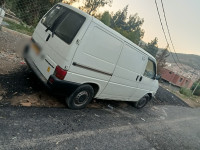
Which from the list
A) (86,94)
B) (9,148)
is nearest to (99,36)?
(86,94)

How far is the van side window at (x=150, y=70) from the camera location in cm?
650

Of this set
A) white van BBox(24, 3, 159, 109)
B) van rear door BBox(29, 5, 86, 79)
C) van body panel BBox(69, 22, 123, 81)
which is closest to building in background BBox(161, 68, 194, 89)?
white van BBox(24, 3, 159, 109)

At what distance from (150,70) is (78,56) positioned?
3.67m

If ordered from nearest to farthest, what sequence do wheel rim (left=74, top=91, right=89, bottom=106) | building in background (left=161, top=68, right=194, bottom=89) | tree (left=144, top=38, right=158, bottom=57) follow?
wheel rim (left=74, top=91, right=89, bottom=106)
building in background (left=161, top=68, right=194, bottom=89)
tree (left=144, top=38, right=158, bottom=57)

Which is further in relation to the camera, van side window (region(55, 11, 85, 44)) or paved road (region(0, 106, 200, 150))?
van side window (region(55, 11, 85, 44))

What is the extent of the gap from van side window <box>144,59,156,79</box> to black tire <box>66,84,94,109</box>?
8.55 feet

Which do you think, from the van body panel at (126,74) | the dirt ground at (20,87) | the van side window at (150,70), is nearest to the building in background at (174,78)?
the van side window at (150,70)

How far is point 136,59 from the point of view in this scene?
18.8 feet

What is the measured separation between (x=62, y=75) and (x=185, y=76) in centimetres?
5403

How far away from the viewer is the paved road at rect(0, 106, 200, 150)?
317cm

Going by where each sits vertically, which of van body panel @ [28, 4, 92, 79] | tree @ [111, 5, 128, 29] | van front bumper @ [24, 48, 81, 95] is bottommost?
van front bumper @ [24, 48, 81, 95]

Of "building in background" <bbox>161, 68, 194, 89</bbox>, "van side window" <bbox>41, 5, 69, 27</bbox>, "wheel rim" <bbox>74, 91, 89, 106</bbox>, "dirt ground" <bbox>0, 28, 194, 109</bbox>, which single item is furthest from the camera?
"building in background" <bbox>161, 68, 194, 89</bbox>

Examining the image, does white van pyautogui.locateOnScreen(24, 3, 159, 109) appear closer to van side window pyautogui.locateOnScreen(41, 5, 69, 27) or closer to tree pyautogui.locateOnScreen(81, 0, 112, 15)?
van side window pyautogui.locateOnScreen(41, 5, 69, 27)

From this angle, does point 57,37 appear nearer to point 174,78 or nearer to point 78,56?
point 78,56
